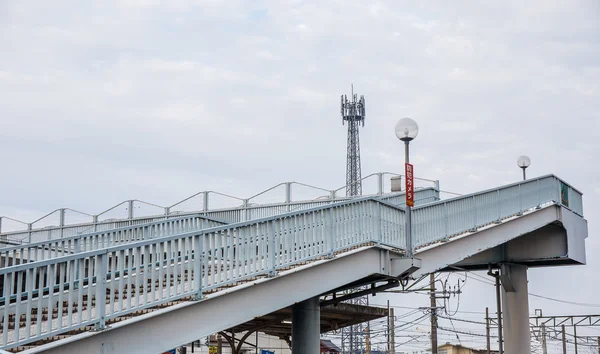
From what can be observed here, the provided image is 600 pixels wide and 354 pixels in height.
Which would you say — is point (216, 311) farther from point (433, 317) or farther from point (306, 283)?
point (433, 317)

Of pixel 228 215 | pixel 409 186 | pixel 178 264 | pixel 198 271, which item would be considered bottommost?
pixel 198 271

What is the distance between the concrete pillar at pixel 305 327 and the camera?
19.3m

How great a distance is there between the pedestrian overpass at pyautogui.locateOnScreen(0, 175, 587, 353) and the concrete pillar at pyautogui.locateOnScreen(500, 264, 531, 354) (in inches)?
131

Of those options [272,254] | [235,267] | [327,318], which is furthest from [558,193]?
[235,267]

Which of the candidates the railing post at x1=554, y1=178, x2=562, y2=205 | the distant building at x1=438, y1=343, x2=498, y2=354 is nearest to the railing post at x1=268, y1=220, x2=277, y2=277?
the railing post at x1=554, y1=178, x2=562, y2=205

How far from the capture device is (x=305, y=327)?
19.4m

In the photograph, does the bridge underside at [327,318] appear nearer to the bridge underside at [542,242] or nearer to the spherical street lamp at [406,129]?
the bridge underside at [542,242]

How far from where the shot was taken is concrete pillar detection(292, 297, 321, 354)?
63.5 feet

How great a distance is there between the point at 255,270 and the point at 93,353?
3554mm

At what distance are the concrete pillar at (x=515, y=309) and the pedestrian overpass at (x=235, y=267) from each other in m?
3.32

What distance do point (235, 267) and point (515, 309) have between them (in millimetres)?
17774

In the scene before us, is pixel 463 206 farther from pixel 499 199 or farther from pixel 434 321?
pixel 434 321

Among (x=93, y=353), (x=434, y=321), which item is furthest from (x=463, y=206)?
(x=434, y=321)

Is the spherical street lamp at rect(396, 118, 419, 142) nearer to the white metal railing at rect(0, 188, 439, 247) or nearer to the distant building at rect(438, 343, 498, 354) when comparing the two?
the white metal railing at rect(0, 188, 439, 247)
